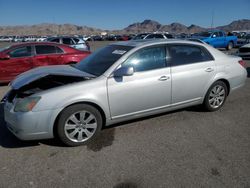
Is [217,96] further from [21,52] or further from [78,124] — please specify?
[21,52]

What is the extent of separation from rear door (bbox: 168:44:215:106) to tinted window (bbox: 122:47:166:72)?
0.19 m

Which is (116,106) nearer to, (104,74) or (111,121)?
(111,121)

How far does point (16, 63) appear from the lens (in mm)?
7352

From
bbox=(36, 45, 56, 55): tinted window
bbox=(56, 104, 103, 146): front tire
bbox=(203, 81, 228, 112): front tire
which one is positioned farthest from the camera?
bbox=(36, 45, 56, 55): tinted window

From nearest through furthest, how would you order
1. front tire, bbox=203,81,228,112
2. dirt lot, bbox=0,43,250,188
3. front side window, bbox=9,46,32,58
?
dirt lot, bbox=0,43,250,188
front tire, bbox=203,81,228,112
front side window, bbox=9,46,32,58

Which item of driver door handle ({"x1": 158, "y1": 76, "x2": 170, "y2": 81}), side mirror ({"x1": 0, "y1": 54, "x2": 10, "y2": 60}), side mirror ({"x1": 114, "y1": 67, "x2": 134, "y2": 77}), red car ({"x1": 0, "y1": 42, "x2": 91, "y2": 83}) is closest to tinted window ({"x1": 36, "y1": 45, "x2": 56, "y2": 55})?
red car ({"x1": 0, "y1": 42, "x2": 91, "y2": 83})

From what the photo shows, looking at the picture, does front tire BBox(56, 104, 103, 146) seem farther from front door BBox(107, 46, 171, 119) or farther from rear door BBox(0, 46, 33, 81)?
rear door BBox(0, 46, 33, 81)

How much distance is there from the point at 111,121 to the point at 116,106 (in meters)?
0.28

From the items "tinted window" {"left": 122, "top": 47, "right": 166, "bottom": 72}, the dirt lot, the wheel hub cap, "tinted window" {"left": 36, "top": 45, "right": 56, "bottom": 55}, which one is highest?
"tinted window" {"left": 36, "top": 45, "right": 56, "bottom": 55}

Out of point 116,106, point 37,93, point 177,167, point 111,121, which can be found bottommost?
point 177,167

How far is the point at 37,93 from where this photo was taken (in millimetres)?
3273

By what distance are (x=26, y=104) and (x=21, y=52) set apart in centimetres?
501

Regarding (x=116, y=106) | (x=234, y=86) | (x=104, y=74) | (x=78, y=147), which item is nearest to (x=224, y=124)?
(x=234, y=86)

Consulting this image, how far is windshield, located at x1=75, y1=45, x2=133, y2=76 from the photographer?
386 cm
